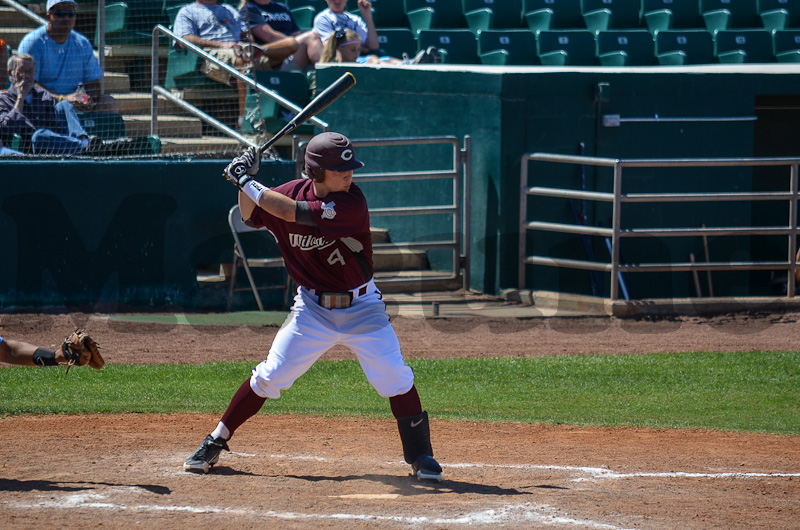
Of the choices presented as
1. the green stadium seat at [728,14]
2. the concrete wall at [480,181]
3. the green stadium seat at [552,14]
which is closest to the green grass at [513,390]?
the concrete wall at [480,181]

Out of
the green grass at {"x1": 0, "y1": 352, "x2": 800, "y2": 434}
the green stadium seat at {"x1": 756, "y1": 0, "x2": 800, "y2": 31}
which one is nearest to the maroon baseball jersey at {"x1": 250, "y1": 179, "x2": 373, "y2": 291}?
the green grass at {"x1": 0, "y1": 352, "x2": 800, "y2": 434}

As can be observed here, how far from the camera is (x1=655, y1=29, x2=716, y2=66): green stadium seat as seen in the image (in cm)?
1475

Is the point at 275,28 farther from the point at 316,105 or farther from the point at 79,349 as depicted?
the point at 79,349

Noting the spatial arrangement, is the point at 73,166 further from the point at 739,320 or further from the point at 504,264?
the point at 739,320

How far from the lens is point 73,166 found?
9.90 meters

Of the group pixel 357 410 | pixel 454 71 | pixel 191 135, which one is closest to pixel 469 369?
pixel 357 410

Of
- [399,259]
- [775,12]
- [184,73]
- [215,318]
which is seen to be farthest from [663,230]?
[775,12]

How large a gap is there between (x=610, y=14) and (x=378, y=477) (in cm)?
1196

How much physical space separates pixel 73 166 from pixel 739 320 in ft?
22.9

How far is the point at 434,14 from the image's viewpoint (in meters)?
14.8

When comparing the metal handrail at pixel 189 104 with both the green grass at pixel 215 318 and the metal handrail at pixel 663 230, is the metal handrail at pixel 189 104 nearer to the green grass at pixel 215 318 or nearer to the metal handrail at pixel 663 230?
the green grass at pixel 215 318

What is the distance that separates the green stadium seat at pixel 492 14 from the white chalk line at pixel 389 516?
11.4 meters

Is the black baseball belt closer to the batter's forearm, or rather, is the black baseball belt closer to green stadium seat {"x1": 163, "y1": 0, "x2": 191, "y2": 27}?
the batter's forearm

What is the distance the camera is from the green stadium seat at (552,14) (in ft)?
49.3
